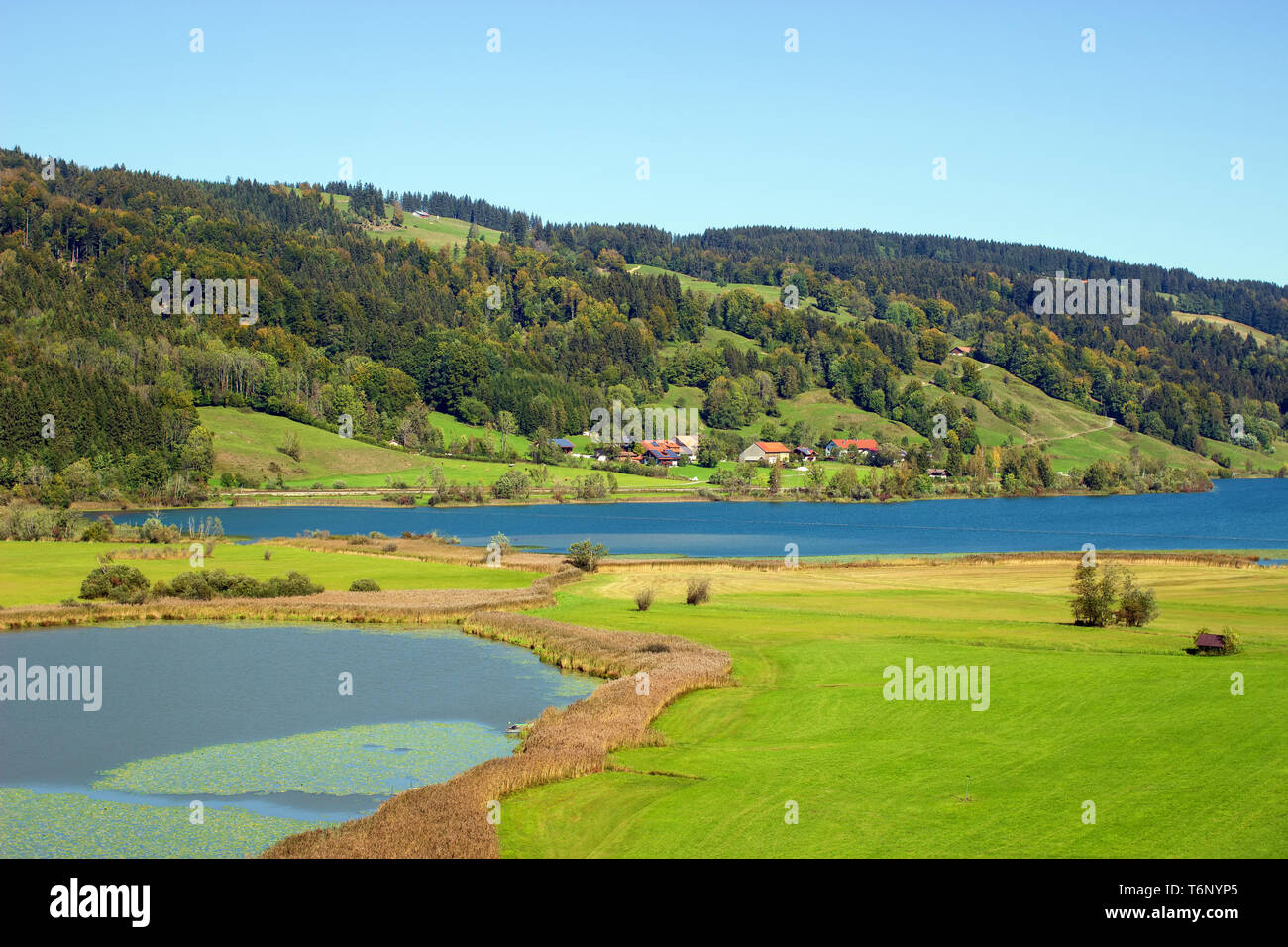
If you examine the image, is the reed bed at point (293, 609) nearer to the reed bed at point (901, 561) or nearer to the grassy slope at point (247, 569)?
the grassy slope at point (247, 569)

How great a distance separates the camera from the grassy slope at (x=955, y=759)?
1011 inches

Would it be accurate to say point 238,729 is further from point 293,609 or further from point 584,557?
point 584,557

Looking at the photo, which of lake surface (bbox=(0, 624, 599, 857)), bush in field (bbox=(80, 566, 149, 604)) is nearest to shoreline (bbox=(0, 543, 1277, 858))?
lake surface (bbox=(0, 624, 599, 857))

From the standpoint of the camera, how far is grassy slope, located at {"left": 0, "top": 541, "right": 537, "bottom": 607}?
7550cm

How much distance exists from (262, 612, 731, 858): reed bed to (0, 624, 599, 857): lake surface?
6.47ft

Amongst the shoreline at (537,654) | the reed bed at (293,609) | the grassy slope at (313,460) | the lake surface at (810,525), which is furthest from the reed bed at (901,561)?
the grassy slope at (313,460)

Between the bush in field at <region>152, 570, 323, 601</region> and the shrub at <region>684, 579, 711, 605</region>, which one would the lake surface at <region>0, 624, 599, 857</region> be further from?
the shrub at <region>684, 579, 711, 605</region>

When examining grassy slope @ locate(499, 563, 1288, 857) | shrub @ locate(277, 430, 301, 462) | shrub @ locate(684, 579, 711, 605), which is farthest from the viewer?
shrub @ locate(277, 430, 301, 462)

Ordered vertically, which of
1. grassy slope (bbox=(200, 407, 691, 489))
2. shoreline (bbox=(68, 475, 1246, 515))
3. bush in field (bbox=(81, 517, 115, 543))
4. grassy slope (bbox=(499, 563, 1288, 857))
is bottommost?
shoreline (bbox=(68, 475, 1246, 515))

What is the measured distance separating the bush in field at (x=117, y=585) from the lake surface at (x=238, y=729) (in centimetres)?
650
